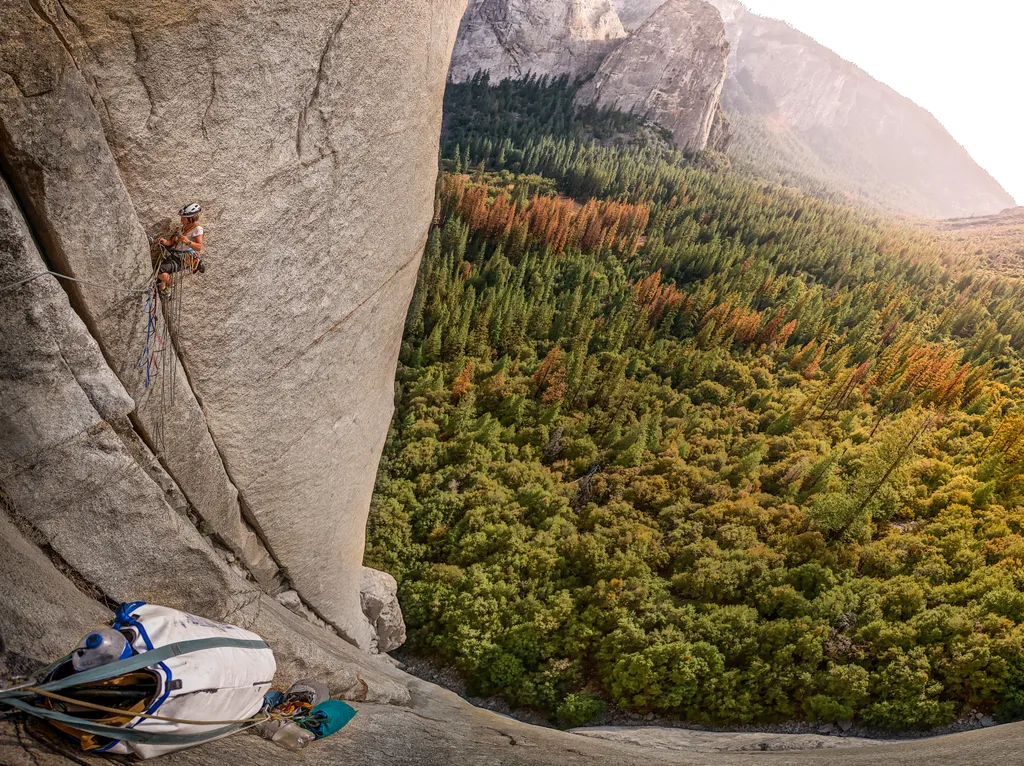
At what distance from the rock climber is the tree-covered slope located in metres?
27.8

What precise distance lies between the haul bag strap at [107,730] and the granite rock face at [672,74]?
21635cm

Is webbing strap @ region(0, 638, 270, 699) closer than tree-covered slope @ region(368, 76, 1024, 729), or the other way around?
webbing strap @ region(0, 638, 270, 699)

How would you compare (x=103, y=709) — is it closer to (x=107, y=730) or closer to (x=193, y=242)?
(x=107, y=730)

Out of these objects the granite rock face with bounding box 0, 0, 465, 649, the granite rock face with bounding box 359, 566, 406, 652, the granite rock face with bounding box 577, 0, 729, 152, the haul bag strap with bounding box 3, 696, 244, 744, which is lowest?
the granite rock face with bounding box 359, 566, 406, 652

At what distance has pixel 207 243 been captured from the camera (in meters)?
8.02

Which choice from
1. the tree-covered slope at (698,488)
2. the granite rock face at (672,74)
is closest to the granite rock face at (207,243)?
the tree-covered slope at (698,488)

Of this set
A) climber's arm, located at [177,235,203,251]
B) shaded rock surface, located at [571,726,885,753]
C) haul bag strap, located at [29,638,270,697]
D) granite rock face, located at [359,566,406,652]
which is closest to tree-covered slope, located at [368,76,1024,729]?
shaded rock surface, located at [571,726,885,753]

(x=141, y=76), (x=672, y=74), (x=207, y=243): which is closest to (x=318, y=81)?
(x=141, y=76)

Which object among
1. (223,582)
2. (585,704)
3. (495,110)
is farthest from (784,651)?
(495,110)

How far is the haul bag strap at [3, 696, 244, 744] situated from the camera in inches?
185

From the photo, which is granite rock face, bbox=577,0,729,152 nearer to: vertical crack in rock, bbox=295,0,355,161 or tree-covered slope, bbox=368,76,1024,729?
tree-covered slope, bbox=368,76,1024,729

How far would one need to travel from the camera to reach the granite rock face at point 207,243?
6277 mm

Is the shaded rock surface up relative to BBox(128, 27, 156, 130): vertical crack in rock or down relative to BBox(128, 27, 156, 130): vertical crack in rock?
down

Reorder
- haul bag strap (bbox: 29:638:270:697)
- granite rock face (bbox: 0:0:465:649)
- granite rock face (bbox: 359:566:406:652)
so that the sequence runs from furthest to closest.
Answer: granite rock face (bbox: 359:566:406:652) → granite rock face (bbox: 0:0:465:649) → haul bag strap (bbox: 29:638:270:697)
